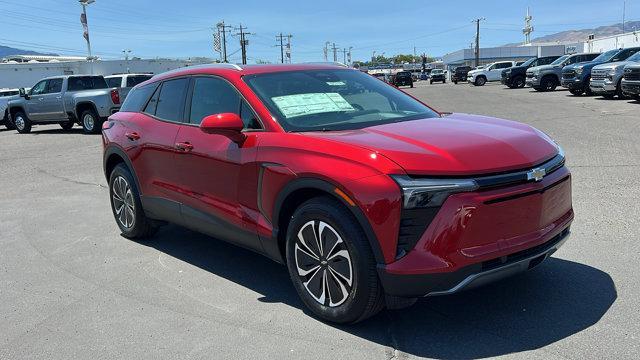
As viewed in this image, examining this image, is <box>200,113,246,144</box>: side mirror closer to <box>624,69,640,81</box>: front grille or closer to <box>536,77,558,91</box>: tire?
<box>624,69,640,81</box>: front grille

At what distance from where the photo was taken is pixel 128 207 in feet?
19.5

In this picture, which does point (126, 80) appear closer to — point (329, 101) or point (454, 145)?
point (329, 101)

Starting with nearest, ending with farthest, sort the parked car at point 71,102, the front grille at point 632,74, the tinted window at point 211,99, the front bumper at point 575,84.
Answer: the tinted window at point 211,99, the front grille at point 632,74, the parked car at point 71,102, the front bumper at point 575,84

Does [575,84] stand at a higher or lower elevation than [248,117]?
higher

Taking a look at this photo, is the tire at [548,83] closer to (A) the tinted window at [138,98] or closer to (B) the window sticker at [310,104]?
(A) the tinted window at [138,98]

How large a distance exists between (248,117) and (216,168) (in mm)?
495

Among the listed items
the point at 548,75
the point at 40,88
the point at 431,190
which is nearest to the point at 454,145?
the point at 431,190

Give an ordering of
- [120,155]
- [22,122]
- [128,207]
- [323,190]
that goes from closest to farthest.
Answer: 1. [323,190]
2. [120,155]
3. [128,207]
4. [22,122]

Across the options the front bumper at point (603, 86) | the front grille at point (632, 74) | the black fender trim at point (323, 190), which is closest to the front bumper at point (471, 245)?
the black fender trim at point (323, 190)

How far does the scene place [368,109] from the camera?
176 inches

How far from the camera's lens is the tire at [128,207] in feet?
18.9

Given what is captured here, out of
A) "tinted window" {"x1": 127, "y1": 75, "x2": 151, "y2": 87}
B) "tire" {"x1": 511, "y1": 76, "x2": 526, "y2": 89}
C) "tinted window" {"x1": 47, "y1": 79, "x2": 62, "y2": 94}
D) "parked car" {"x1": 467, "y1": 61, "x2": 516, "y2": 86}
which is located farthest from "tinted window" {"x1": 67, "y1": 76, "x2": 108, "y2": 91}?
"parked car" {"x1": 467, "y1": 61, "x2": 516, "y2": 86}

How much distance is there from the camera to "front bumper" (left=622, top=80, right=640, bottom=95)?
17500 mm

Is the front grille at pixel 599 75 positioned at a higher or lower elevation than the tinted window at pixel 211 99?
higher
